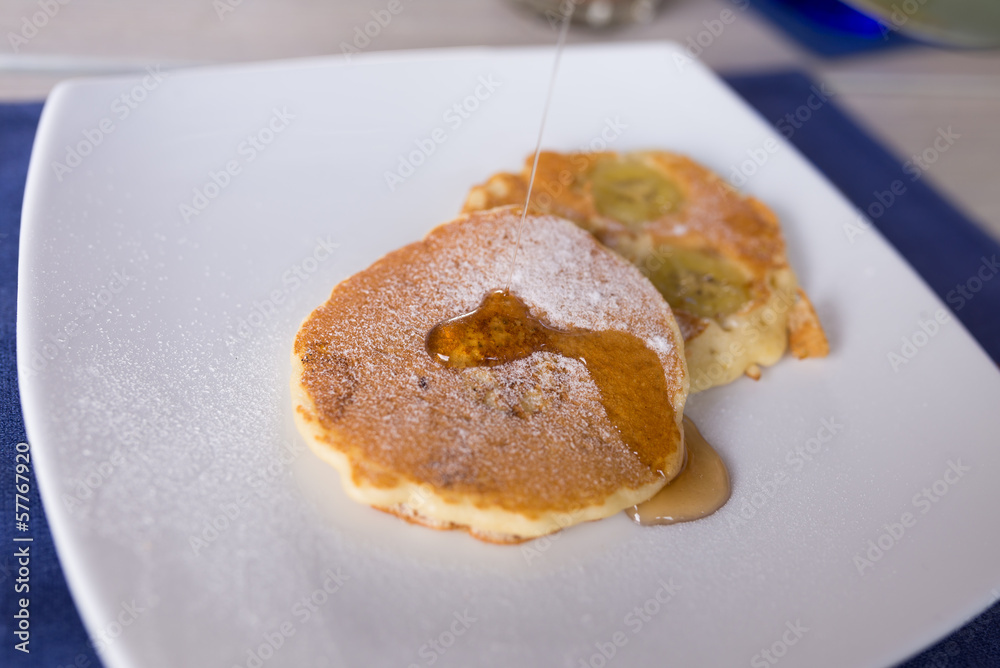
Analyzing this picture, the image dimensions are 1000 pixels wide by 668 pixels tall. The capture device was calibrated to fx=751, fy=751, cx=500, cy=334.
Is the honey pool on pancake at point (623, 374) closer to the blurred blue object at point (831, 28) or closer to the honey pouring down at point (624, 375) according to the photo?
the honey pouring down at point (624, 375)

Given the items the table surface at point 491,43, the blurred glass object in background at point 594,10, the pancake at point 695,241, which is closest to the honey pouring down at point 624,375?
the pancake at point 695,241

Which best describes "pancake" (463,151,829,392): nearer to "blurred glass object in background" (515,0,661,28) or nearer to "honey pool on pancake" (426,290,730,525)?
"honey pool on pancake" (426,290,730,525)

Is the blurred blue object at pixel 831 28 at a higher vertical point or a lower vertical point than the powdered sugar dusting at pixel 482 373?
higher

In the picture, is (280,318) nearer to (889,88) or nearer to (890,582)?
(890,582)

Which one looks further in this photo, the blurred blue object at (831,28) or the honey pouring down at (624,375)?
the blurred blue object at (831,28)

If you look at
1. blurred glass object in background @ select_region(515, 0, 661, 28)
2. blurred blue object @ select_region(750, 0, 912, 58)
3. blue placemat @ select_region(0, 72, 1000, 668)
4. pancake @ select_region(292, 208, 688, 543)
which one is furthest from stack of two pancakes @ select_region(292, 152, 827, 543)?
blurred blue object @ select_region(750, 0, 912, 58)

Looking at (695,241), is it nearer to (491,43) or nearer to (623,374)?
(623,374)
